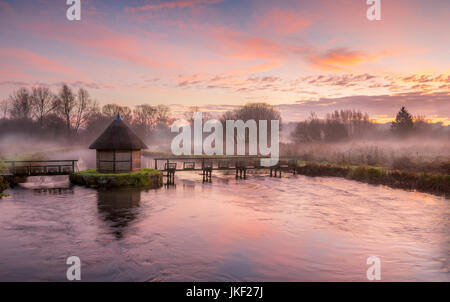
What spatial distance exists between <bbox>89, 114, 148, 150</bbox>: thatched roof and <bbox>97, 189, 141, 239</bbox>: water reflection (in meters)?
3.85

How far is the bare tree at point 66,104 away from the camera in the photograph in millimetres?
64312

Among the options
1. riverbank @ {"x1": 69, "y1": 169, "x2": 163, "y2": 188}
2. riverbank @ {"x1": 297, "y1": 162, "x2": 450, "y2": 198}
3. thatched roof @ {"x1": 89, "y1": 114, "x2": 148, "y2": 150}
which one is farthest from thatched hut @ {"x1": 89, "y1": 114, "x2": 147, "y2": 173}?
riverbank @ {"x1": 297, "y1": 162, "x2": 450, "y2": 198}

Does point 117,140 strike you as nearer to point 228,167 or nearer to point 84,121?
point 228,167

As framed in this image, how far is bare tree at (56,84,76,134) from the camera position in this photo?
64.3m

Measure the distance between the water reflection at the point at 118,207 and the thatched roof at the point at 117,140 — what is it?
3.85 m


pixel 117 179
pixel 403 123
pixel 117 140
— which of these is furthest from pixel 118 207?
pixel 403 123

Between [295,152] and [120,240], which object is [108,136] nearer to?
[120,240]

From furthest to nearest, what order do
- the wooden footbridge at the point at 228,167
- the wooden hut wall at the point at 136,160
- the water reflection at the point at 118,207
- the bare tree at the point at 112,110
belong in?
1. the bare tree at the point at 112,110
2. the wooden footbridge at the point at 228,167
3. the wooden hut wall at the point at 136,160
4. the water reflection at the point at 118,207

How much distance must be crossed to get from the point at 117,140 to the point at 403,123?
2105 inches

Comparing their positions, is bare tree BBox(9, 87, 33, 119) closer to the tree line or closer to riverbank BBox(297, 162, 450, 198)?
the tree line

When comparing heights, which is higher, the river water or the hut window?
the hut window

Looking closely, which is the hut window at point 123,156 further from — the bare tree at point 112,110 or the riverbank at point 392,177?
the bare tree at point 112,110

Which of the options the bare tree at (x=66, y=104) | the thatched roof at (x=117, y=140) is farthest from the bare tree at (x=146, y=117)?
the thatched roof at (x=117, y=140)
